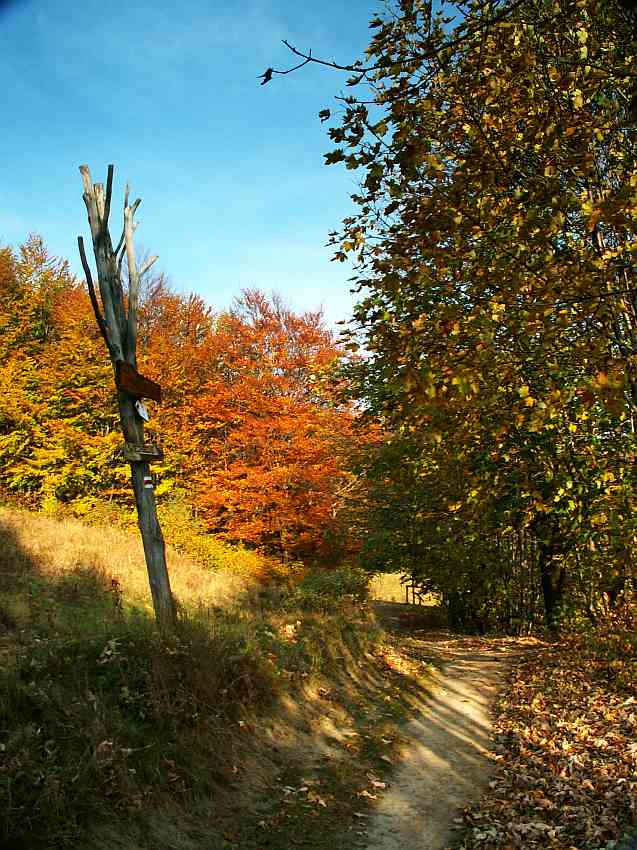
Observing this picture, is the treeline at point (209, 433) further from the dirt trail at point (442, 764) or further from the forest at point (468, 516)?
the dirt trail at point (442, 764)

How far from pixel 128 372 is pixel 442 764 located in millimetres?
5505

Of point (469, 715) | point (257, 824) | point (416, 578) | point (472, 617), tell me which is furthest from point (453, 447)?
point (472, 617)

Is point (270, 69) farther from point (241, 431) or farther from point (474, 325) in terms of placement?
point (241, 431)

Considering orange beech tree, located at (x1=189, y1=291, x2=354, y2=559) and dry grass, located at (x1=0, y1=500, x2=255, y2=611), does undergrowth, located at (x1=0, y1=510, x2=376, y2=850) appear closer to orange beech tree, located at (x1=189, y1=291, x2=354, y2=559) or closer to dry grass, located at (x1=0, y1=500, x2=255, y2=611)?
dry grass, located at (x1=0, y1=500, x2=255, y2=611)

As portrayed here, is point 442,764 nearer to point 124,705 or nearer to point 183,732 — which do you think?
point 183,732

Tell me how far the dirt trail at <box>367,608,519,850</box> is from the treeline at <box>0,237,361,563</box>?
11.8 m

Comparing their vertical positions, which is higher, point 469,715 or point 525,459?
point 525,459

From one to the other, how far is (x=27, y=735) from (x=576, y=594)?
10.9 metres

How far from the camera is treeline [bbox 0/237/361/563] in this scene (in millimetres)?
23906

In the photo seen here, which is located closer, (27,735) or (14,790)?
(14,790)

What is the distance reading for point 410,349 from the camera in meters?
5.92

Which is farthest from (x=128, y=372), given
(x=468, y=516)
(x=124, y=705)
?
(x=468, y=516)

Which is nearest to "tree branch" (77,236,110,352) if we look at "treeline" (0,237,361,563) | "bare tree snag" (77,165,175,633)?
"bare tree snag" (77,165,175,633)

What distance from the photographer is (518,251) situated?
265 inches
